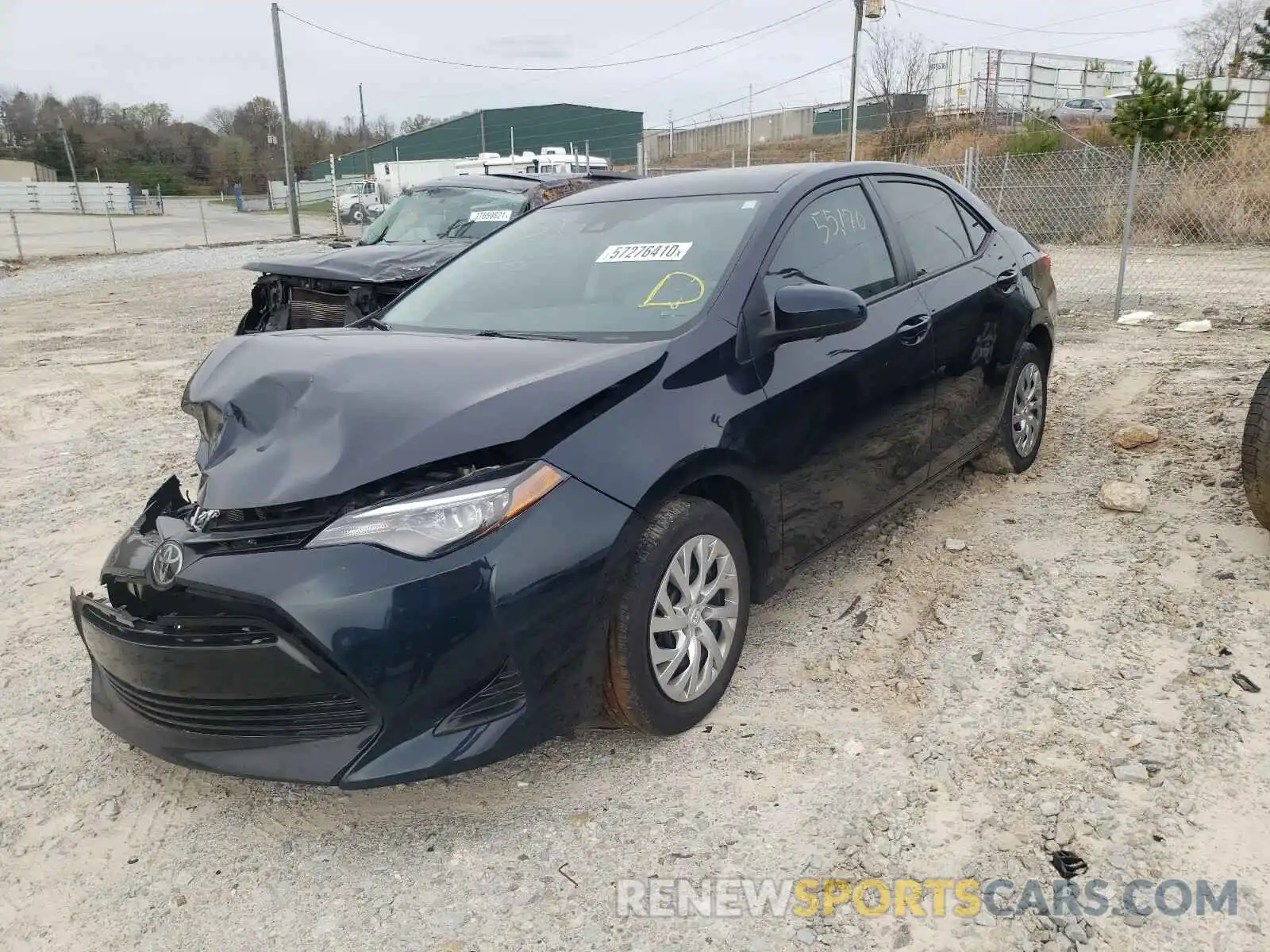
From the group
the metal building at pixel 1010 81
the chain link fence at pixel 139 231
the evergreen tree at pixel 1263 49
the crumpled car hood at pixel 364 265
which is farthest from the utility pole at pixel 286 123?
the evergreen tree at pixel 1263 49

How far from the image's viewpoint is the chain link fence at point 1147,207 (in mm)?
13180

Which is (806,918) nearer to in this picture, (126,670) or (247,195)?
(126,670)

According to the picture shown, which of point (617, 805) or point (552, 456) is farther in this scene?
point (617, 805)

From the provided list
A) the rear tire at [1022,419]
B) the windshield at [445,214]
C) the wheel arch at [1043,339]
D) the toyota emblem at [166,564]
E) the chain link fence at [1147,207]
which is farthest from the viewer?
the chain link fence at [1147,207]

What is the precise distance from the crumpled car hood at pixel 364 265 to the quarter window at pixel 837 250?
8.83 ft

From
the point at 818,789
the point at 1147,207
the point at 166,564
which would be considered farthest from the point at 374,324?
the point at 1147,207

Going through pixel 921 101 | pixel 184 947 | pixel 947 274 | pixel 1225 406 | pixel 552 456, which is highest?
pixel 921 101

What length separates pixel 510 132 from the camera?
59.5 meters

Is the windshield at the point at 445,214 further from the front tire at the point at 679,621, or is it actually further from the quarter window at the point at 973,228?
the front tire at the point at 679,621

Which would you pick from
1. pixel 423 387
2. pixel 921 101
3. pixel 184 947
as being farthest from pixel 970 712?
pixel 921 101

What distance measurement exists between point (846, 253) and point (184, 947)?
→ 2973mm

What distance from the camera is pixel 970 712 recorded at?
288 cm

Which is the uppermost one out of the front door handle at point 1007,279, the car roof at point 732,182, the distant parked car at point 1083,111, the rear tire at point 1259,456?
the distant parked car at point 1083,111

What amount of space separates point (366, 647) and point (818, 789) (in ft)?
4.16
